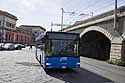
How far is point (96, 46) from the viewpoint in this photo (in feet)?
81.4

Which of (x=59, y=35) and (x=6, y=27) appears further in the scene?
(x=6, y=27)

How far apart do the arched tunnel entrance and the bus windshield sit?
11992 millimetres

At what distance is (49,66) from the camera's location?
971 centimetres

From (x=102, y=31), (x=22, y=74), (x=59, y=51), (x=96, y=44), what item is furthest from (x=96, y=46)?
(x=22, y=74)

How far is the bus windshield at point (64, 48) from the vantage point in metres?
9.85

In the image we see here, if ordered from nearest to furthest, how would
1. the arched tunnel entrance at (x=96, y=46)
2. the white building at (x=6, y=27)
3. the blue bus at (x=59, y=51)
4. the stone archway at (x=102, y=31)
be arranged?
1. the blue bus at (x=59, y=51)
2. the stone archway at (x=102, y=31)
3. the arched tunnel entrance at (x=96, y=46)
4. the white building at (x=6, y=27)

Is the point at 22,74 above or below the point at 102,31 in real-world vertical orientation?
below

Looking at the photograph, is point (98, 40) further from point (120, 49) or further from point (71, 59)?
point (71, 59)

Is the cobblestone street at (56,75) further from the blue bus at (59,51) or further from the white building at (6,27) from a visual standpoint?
the white building at (6,27)

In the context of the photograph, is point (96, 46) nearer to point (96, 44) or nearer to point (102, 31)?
point (96, 44)

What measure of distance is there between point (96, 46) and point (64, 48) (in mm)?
15588

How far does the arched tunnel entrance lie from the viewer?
862 inches

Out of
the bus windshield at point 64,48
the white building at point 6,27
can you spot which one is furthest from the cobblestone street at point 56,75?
the white building at point 6,27

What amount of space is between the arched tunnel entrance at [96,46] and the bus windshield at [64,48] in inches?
472
